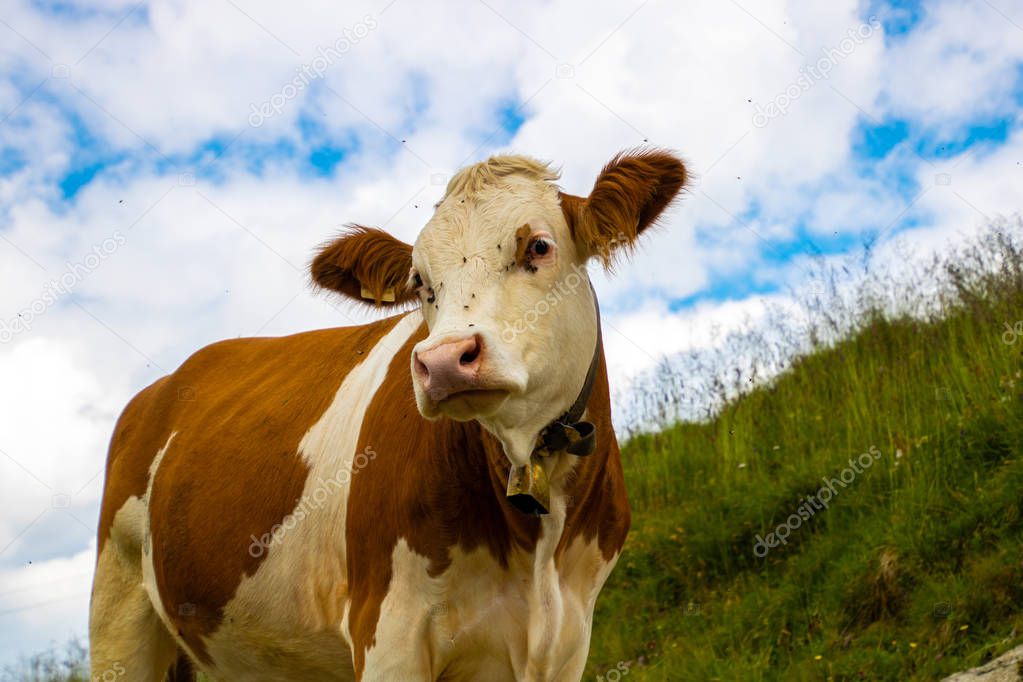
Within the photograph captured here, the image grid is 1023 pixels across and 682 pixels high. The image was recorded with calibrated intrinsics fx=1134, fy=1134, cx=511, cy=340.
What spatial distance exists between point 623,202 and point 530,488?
1.01 metres

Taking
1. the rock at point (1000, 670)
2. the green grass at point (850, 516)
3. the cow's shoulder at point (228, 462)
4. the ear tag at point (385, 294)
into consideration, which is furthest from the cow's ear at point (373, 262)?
the green grass at point (850, 516)

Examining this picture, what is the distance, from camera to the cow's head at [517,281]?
3211 mm

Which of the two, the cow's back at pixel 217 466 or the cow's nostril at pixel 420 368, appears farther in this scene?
the cow's back at pixel 217 466

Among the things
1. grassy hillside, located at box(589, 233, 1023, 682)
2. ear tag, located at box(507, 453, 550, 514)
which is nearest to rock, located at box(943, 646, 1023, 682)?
grassy hillside, located at box(589, 233, 1023, 682)

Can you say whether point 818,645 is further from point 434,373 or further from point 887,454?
point 434,373

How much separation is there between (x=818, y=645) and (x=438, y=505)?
3324 mm

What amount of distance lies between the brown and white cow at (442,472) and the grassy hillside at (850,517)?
99.2 inches

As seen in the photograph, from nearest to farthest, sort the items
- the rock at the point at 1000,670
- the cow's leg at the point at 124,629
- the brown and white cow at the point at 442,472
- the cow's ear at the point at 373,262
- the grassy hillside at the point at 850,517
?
the brown and white cow at the point at 442,472
the cow's ear at the point at 373,262
the rock at the point at 1000,670
the cow's leg at the point at 124,629
the grassy hillside at the point at 850,517

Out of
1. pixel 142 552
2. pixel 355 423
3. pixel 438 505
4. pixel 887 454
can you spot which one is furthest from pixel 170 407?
pixel 887 454

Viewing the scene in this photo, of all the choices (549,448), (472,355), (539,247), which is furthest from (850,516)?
(472,355)

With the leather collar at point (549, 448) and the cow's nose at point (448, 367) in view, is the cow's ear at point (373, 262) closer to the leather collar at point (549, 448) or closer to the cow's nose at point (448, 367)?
the leather collar at point (549, 448)

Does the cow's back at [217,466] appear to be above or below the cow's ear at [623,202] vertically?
Answer: below

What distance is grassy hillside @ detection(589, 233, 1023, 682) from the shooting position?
5.96 m

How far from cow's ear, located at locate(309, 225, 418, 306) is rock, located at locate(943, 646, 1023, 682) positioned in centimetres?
293
